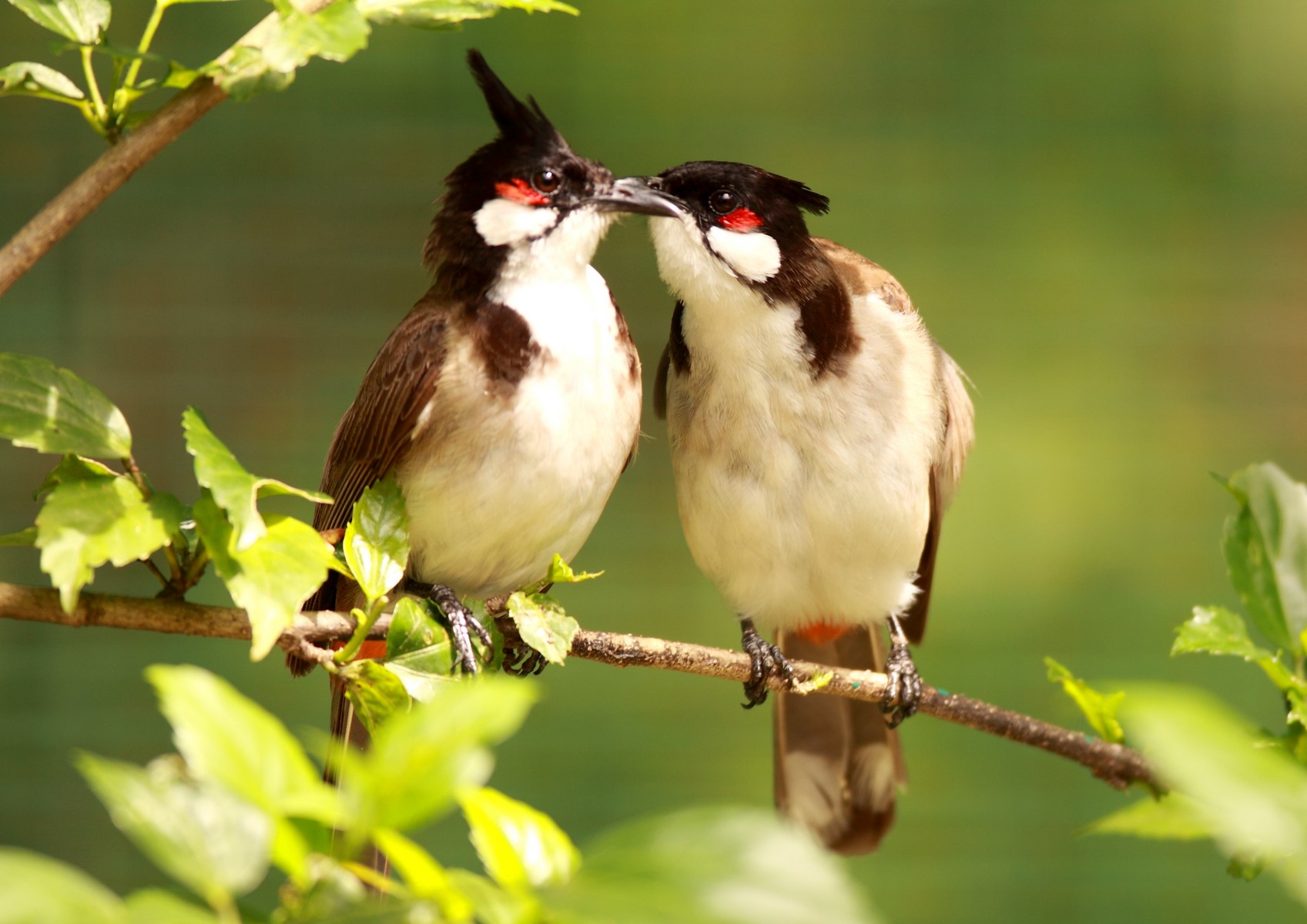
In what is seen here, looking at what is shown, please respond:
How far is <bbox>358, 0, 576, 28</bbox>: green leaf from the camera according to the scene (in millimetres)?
617

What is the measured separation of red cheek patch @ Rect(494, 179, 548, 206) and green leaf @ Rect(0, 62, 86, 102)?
1.34 ft

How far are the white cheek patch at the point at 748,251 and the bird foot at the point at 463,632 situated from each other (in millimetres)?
330

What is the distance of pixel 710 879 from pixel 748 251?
761mm

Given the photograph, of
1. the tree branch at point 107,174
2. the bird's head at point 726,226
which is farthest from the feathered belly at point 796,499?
the tree branch at point 107,174

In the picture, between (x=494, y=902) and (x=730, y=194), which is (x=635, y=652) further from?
(x=494, y=902)

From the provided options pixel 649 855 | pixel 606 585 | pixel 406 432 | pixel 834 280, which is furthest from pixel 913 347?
pixel 606 585

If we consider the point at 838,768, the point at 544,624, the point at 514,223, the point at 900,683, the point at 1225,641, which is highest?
the point at 514,223

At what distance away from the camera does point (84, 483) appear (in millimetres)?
598

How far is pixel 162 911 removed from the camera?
352 mm

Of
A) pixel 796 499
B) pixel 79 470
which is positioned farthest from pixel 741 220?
pixel 79 470

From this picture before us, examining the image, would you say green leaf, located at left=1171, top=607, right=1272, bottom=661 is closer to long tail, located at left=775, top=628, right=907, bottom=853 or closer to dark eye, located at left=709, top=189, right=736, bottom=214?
dark eye, located at left=709, top=189, right=736, bottom=214

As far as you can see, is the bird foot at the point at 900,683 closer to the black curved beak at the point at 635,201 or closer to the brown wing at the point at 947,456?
the brown wing at the point at 947,456

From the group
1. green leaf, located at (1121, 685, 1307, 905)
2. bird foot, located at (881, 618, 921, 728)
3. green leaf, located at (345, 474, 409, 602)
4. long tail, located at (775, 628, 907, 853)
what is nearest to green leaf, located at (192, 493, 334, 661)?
green leaf, located at (345, 474, 409, 602)

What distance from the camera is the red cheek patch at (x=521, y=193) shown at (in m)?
0.99
